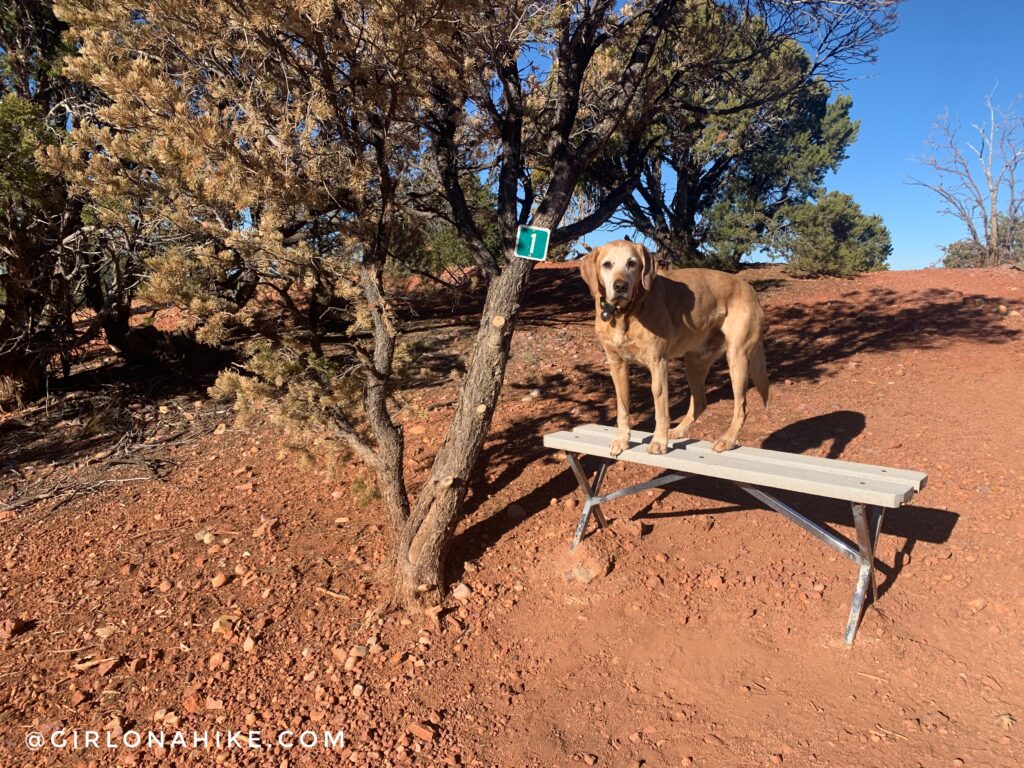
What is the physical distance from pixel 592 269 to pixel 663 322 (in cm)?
56

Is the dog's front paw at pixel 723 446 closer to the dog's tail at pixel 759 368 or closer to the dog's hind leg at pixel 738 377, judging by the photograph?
the dog's hind leg at pixel 738 377

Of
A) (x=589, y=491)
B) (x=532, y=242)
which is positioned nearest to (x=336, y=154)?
(x=532, y=242)

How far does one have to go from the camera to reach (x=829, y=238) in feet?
47.2

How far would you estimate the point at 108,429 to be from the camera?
6.57 m

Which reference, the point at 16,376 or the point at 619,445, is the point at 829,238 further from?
the point at 16,376

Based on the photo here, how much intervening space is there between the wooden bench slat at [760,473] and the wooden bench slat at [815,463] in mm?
57

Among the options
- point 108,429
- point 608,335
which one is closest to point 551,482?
point 608,335

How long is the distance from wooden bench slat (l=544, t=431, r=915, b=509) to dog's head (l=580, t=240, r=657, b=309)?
95cm

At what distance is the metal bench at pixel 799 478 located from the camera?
2.94 meters

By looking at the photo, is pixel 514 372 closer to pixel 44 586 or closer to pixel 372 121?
pixel 372 121

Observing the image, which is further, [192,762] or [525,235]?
[525,235]

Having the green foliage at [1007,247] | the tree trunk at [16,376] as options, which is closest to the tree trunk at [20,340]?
the tree trunk at [16,376]

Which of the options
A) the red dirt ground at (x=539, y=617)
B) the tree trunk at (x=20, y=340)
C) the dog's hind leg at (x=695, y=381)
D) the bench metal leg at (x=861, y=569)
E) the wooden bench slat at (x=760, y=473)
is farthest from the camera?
the tree trunk at (x=20, y=340)

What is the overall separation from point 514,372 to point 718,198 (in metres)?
12.3
